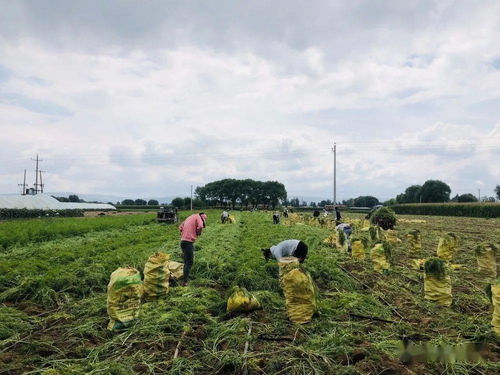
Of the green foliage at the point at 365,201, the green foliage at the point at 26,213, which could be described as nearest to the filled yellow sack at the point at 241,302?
the green foliage at the point at 26,213

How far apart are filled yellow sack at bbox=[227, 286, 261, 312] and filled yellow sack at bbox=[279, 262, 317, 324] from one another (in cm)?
61

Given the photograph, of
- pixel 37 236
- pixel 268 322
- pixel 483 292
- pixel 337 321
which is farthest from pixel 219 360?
pixel 37 236

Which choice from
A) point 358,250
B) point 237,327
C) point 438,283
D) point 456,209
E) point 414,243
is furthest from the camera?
point 456,209

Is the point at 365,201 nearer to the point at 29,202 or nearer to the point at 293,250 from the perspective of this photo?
the point at 29,202

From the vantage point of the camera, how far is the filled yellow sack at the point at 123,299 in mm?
4965

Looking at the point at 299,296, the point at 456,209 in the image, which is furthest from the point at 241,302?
the point at 456,209

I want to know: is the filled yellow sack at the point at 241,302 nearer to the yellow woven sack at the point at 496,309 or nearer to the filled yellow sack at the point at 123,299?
the filled yellow sack at the point at 123,299

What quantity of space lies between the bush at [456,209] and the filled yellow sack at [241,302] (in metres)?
42.5

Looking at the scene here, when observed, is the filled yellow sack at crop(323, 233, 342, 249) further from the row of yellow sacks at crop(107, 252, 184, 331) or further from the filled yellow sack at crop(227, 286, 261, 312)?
the row of yellow sacks at crop(107, 252, 184, 331)

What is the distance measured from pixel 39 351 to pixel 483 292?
6927 mm

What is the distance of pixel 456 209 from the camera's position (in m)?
46.3

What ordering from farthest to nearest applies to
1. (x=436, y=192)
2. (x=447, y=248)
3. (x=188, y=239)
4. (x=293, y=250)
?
(x=436, y=192) < (x=447, y=248) < (x=188, y=239) < (x=293, y=250)

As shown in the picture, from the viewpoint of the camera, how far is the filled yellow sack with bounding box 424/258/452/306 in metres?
5.93

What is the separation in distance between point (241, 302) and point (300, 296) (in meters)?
0.90
